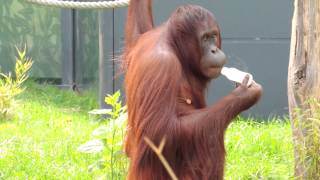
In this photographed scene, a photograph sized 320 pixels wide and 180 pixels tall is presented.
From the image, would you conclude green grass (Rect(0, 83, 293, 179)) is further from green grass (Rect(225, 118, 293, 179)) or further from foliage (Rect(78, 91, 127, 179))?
foliage (Rect(78, 91, 127, 179))

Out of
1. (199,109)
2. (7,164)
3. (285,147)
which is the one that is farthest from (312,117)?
(7,164)

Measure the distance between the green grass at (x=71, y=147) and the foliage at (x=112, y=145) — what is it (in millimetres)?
202

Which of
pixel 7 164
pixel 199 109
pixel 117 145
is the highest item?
pixel 199 109

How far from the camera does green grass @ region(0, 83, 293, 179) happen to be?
4223 millimetres

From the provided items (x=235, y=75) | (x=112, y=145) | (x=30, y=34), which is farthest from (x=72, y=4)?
(x=30, y=34)

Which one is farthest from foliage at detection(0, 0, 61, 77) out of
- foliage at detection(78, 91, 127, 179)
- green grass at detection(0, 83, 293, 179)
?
foliage at detection(78, 91, 127, 179)

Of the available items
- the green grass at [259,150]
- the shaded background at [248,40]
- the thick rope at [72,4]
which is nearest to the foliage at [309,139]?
the green grass at [259,150]

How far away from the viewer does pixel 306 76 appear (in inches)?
137

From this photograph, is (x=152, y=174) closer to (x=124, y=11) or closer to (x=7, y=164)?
(x=7, y=164)

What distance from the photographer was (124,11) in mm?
5988

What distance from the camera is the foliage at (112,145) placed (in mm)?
3508

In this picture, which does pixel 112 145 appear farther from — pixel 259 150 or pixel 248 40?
pixel 248 40

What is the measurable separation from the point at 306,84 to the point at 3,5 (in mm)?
5062

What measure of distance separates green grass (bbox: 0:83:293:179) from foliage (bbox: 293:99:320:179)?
0.38m
